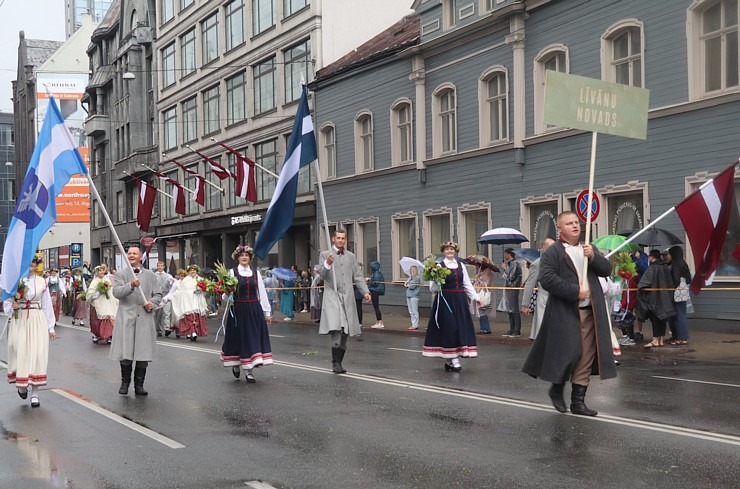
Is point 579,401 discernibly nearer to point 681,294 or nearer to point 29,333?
point 29,333

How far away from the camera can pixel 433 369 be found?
14086 millimetres

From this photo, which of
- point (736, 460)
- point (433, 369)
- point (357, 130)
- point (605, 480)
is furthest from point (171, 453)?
point (357, 130)

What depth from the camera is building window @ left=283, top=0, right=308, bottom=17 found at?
37256 mm

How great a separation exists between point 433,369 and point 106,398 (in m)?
4.83

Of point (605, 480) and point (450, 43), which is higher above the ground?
point (450, 43)

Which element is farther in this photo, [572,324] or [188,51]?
[188,51]

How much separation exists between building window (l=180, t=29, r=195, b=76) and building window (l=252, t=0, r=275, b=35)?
7.90 metres

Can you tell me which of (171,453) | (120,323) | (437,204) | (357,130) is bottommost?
(171,453)

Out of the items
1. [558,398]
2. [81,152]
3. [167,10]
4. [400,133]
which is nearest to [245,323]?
[558,398]

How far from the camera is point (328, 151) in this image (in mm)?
35688

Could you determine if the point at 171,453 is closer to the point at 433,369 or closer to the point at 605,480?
the point at 605,480

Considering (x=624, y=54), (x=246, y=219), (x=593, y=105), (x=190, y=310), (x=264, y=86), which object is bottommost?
(x=190, y=310)

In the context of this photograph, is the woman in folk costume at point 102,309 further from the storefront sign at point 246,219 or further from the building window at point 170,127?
the building window at point 170,127

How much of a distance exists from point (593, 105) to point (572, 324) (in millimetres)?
2769
